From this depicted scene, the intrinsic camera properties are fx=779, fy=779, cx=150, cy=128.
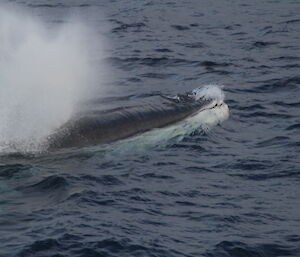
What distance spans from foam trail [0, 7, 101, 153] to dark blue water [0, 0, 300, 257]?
3.33 ft

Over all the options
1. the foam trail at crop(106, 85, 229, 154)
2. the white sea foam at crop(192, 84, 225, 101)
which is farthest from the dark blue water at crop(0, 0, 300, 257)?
the white sea foam at crop(192, 84, 225, 101)

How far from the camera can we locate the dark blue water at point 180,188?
1312 cm

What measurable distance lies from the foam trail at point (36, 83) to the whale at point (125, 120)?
435 millimetres

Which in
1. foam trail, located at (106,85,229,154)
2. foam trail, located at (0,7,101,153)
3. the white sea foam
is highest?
foam trail, located at (0,7,101,153)

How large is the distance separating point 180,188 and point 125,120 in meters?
3.52

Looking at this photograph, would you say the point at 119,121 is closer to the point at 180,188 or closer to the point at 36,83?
the point at 180,188

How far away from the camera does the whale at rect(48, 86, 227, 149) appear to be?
17766 millimetres

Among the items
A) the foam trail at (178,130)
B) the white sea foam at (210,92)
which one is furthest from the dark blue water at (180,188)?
the white sea foam at (210,92)

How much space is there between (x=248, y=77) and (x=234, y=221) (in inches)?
516

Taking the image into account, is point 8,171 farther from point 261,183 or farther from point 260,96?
point 260,96

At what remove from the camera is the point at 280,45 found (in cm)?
3172

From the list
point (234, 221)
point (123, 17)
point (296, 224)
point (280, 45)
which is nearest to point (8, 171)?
point (234, 221)

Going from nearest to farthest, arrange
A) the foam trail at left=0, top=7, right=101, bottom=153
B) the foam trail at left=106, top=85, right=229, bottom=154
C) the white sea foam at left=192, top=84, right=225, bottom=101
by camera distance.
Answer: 1. the foam trail at left=0, top=7, right=101, bottom=153
2. the foam trail at left=106, top=85, right=229, bottom=154
3. the white sea foam at left=192, top=84, right=225, bottom=101

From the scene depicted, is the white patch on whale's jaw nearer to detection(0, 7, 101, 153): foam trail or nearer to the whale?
the whale
